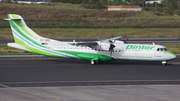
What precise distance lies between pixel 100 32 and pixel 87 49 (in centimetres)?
3778

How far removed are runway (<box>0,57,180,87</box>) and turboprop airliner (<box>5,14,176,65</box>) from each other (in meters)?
1.40

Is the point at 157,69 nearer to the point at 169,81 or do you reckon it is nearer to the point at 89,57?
the point at 169,81

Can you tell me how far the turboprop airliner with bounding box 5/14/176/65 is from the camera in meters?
27.8

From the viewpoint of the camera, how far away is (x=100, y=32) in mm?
67062

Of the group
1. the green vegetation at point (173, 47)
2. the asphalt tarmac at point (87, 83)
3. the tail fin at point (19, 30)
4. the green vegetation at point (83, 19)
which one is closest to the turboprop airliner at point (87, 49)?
the tail fin at point (19, 30)

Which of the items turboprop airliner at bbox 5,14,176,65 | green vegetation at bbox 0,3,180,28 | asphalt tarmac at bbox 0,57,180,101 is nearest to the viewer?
asphalt tarmac at bbox 0,57,180,101

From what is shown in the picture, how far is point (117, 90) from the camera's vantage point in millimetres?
17266

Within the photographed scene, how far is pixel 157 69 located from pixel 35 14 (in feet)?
250

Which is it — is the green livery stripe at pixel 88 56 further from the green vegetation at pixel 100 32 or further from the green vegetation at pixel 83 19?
the green vegetation at pixel 83 19

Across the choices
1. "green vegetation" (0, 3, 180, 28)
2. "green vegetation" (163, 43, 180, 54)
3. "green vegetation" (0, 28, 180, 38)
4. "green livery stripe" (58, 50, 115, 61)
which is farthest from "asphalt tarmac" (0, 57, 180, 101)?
"green vegetation" (0, 3, 180, 28)

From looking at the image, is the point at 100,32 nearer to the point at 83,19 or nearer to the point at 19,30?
the point at 83,19

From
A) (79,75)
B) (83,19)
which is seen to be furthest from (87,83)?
(83,19)

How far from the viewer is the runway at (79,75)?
19859mm

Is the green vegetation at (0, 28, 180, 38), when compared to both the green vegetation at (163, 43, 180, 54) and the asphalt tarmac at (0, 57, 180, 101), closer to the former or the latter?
the green vegetation at (163, 43, 180, 54)
